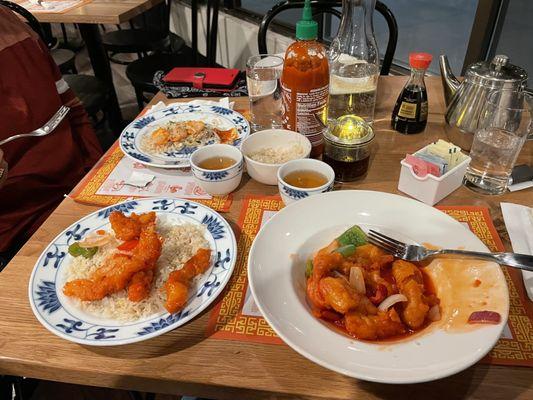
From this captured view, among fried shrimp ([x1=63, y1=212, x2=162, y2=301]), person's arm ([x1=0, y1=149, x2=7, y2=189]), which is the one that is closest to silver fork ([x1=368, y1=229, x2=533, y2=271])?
fried shrimp ([x1=63, y1=212, x2=162, y2=301])

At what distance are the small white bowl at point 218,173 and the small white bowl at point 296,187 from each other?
141mm

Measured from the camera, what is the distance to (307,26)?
1083 mm

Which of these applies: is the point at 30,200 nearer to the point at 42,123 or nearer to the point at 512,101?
the point at 42,123

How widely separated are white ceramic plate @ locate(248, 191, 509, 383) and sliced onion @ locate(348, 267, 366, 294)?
Result: 106 millimetres

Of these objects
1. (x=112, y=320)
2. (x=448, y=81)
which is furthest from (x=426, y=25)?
(x=112, y=320)

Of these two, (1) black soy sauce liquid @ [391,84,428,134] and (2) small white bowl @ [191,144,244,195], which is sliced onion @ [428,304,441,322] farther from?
(1) black soy sauce liquid @ [391,84,428,134]

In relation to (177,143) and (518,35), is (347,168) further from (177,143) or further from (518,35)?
(518,35)

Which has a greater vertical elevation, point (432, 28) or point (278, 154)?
point (278, 154)

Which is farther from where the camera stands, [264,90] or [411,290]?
[264,90]

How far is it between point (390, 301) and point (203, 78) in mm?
1361

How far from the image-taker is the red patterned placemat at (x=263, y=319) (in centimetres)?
73

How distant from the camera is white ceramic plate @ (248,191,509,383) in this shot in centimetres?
64

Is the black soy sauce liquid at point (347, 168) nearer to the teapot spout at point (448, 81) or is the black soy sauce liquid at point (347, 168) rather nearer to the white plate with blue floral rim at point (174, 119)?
the white plate with blue floral rim at point (174, 119)

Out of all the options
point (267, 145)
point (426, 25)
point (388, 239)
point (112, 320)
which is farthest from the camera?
point (426, 25)
